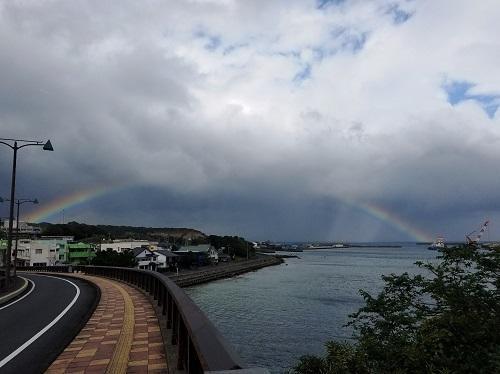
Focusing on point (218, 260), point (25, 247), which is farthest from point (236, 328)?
point (218, 260)

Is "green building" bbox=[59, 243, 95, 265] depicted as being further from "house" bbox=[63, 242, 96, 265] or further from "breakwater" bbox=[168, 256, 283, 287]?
"breakwater" bbox=[168, 256, 283, 287]

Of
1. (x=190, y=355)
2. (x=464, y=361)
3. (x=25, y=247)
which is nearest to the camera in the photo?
(x=190, y=355)

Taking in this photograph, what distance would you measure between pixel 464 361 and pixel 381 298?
17.7ft

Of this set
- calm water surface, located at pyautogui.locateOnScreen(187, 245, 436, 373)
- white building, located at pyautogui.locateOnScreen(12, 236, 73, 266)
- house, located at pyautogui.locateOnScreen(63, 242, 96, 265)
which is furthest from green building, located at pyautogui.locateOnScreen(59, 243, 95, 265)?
calm water surface, located at pyautogui.locateOnScreen(187, 245, 436, 373)

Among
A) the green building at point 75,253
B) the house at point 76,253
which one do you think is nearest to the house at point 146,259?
the house at point 76,253

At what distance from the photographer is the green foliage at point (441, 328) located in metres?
10.1

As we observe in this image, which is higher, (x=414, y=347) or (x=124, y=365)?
(x=124, y=365)

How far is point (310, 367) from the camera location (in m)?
18.1

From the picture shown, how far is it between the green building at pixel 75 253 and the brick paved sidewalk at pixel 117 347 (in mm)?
87158

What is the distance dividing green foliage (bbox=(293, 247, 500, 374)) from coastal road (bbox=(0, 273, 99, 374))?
7.12 m

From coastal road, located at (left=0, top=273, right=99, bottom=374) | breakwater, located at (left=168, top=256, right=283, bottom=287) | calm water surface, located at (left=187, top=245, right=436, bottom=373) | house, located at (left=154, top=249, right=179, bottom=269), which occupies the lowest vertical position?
calm water surface, located at (left=187, top=245, right=436, bottom=373)

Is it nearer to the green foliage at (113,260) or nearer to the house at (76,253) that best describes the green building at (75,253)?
the house at (76,253)

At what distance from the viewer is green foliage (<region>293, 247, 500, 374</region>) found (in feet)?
33.0

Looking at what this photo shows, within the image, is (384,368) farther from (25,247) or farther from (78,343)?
(25,247)
